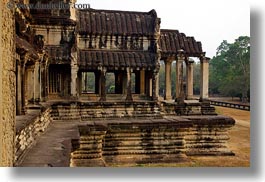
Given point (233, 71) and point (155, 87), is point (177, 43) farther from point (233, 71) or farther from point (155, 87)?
point (233, 71)

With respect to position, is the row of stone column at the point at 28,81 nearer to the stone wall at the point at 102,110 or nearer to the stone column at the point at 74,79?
the stone wall at the point at 102,110

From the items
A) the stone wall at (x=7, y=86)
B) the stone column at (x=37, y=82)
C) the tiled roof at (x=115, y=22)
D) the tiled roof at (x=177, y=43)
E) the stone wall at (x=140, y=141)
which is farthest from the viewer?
the tiled roof at (x=177, y=43)

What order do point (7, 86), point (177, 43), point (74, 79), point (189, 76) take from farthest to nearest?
point (189, 76), point (177, 43), point (74, 79), point (7, 86)

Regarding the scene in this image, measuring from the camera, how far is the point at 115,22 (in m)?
14.8

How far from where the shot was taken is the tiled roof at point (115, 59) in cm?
1377

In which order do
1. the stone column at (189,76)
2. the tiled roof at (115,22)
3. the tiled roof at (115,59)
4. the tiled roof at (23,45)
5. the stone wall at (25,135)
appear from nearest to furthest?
the stone wall at (25,135) < the tiled roof at (23,45) < the tiled roof at (115,59) < the tiled roof at (115,22) < the stone column at (189,76)

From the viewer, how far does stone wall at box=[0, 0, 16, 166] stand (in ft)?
13.6

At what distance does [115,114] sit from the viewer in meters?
13.5

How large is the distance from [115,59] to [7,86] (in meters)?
9.78

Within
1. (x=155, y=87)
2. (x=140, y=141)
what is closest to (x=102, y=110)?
(x=155, y=87)

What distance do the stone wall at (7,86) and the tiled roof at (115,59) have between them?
29.3ft

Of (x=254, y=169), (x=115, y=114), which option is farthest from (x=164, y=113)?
(x=254, y=169)

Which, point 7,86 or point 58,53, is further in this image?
point 58,53

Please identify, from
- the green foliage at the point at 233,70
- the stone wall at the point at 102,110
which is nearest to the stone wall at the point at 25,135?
the stone wall at the point at 102,110
